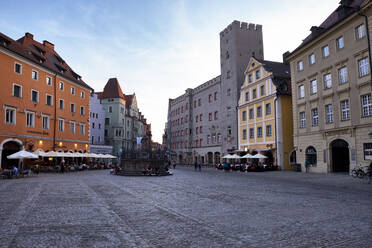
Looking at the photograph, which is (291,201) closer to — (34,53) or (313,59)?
(313,59)

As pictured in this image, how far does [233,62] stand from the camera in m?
50.9

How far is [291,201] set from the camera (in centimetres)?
1207

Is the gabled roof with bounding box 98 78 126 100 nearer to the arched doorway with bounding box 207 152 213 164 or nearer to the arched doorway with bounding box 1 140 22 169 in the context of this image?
the arched doorway with bounding box 207 152 213 164

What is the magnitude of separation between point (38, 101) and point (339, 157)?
34917mm

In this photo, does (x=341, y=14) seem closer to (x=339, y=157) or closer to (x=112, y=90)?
(x=339, y=157)

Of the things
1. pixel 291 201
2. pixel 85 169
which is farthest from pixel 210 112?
pixel 291 201

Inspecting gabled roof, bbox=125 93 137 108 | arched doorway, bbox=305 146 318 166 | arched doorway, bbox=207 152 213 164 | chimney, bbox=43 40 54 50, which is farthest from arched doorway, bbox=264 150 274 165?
gabled roof, bbox=125 93 137 108

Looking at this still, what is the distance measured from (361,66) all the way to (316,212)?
20957 mm

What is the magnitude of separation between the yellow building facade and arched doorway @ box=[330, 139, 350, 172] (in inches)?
330

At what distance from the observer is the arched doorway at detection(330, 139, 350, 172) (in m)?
29.5

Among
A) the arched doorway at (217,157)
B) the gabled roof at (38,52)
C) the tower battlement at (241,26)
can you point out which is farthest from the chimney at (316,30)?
the gabled roof at (38,52)

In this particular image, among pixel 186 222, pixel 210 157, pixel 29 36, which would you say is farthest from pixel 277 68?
pixel 186 222

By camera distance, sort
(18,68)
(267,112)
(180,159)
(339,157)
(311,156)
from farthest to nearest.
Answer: (180,159)
(267,112)
(18,68)
(311,156)
(339,157)

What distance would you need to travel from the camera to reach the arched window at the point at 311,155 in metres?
32.0
